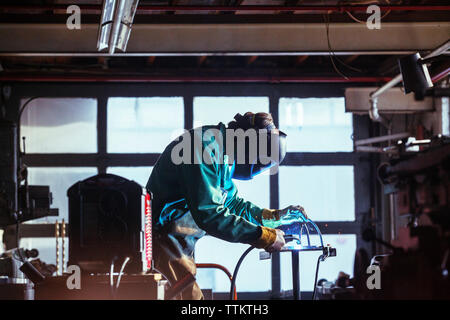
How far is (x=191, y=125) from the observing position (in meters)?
8.09

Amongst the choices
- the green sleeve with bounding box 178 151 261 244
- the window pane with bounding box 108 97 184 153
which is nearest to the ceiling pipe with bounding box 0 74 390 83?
the window pane with bounding box 108 97 184 153

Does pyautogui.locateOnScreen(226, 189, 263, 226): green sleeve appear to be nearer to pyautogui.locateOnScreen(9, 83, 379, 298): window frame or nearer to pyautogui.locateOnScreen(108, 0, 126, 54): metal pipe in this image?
pyautogui.locateOnScreen(108, 0, 126, 54): metal pipe

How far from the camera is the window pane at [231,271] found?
7.92 metres

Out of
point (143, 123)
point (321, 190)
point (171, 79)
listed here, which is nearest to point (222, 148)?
point (171, 79)

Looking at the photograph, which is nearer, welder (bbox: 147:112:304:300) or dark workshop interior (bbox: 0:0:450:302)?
dark workshop interior (bbox: 0:0:450:302)

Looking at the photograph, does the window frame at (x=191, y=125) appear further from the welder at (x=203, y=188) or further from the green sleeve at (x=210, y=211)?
the green sleeve at (x=210, y=211)

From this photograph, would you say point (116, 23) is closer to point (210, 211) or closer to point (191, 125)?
point (210, 211)

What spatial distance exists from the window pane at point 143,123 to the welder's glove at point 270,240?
17.6 feet

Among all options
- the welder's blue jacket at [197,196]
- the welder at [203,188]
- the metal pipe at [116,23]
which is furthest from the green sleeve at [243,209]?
the metal pipe at [116,23]

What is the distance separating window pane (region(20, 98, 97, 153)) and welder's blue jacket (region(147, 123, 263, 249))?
5.01 metres

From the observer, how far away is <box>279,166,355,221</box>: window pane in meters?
8.13

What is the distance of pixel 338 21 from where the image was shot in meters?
5.39

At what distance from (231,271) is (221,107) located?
207 centimetres
